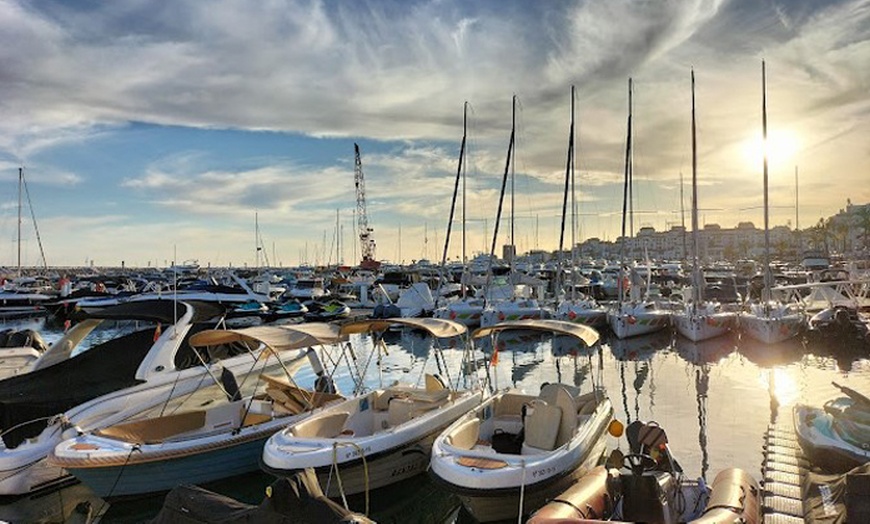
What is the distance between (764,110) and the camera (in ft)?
113

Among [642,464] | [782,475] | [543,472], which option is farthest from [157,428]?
[782,475]

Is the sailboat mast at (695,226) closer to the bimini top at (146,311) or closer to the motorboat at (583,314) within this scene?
the motorboat at (583,314)

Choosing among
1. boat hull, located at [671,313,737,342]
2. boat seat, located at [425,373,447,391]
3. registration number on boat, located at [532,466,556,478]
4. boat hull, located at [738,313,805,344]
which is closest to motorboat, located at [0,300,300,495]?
boat seat, located at [425,373,447,391]

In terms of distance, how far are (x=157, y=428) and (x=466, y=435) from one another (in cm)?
622

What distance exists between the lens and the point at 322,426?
11.6m

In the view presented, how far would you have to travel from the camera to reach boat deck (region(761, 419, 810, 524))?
8742 millimetres

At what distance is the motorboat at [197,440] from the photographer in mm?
10359

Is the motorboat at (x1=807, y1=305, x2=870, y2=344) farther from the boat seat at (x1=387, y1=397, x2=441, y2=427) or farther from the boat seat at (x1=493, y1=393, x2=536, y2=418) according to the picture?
the boat seat at (x1=387, y1=397, x2=441, y2=427)

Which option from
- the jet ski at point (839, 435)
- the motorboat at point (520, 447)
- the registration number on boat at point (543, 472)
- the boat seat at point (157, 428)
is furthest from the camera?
the boat seat at point (157, 428)

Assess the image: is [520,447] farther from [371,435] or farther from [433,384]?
[433,384]

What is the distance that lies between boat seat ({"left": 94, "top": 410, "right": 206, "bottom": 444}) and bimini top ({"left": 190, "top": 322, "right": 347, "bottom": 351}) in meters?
1.51

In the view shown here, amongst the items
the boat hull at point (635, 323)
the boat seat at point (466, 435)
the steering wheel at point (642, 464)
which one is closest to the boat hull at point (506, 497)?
the boat seat at point (466, 435)

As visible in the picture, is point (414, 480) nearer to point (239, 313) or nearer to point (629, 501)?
point (629, 501)

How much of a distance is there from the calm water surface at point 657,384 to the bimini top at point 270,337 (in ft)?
8.55
